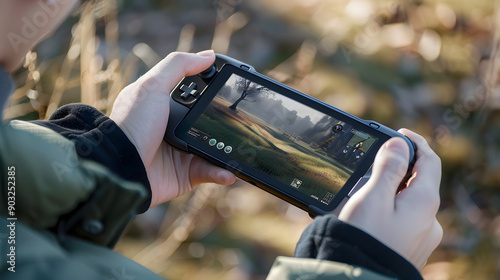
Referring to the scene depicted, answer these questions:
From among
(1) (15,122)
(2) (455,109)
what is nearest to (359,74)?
(2) (455,109)

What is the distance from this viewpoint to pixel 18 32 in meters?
0.44

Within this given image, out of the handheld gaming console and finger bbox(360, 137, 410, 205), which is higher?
finger bbox(360, 137, 410, 205)

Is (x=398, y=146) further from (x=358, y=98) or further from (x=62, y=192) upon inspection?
(x=358, y=98)

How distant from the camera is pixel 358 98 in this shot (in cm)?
131

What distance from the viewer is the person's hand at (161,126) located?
0.76 m

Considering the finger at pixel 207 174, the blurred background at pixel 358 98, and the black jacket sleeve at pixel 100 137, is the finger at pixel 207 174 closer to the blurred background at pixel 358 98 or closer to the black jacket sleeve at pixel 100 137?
the black jacket sleeve at pixel 100 137

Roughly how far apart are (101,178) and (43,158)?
6 centimetres

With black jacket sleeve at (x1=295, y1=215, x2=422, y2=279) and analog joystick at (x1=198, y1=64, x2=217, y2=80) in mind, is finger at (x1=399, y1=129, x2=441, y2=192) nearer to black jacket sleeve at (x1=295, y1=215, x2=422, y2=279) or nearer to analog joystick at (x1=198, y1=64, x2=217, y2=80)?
black jacket sleeve at (x1=295, y1=215, x2=422, y2=279)

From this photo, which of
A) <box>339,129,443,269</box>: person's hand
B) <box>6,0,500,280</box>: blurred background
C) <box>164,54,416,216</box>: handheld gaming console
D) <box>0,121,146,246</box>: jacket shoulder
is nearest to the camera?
<box>0,121,146,246</box>: jacket shoulder

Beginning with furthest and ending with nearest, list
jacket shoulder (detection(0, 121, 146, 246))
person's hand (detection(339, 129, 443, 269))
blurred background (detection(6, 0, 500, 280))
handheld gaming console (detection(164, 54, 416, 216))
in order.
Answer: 1. blurred background (detection(6, 0, 500, 280))
2. handheld gaming console (detection(164, 54, 416, 216))
3. person's hand (detection(339, 129, 443, 269))
4. jacket shoulder (detection(0, 121, 146, 246))

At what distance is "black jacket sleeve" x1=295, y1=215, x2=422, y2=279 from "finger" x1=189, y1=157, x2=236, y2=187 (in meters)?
0.31

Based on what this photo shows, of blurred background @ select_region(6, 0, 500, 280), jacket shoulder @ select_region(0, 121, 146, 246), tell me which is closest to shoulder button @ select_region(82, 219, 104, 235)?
jacket shoulder @ select_region(0, 121, 146, 246)

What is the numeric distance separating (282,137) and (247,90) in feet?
0.33

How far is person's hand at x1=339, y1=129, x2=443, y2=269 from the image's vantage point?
0.56 metres
